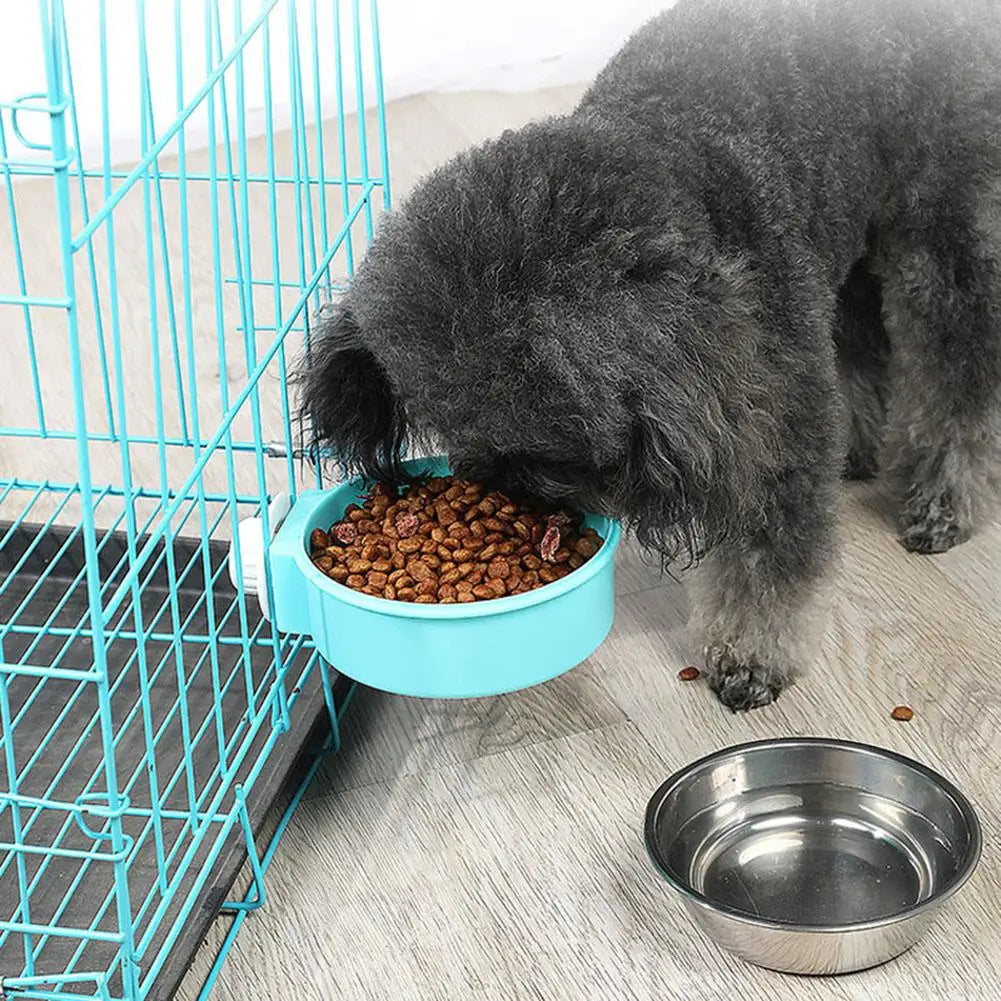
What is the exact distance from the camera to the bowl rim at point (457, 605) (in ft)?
4.93

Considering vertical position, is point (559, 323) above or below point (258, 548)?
above

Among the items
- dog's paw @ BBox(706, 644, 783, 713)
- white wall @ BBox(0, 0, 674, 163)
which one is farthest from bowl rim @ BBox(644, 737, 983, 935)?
white wall @ BBox(0, 0, 674, 163)

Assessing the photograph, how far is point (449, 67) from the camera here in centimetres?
388

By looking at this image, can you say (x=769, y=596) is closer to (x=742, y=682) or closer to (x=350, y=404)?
(x=742, y=682)

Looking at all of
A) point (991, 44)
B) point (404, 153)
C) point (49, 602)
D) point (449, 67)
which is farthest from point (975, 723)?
point (449, 67)

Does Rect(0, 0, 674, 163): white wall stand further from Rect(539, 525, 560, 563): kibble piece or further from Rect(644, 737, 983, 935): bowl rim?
Rect(644, 737, 983, 935): bowl rim

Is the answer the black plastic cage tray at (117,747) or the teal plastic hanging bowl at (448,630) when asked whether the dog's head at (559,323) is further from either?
the black plastic cage tray at (117,747)

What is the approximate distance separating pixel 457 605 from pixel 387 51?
8.63 ft

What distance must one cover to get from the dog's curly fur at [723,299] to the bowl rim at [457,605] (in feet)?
0.23

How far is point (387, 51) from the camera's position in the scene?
386 cm

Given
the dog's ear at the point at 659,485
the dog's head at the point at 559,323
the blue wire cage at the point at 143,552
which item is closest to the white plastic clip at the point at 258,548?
the blue wire cage at the point at 143,552

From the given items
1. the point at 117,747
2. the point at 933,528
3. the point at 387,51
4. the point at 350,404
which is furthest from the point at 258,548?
the point at 387,51

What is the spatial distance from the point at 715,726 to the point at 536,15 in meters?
2.52

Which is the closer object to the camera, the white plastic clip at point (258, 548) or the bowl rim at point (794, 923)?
the bowl rim at point (794, 923)
